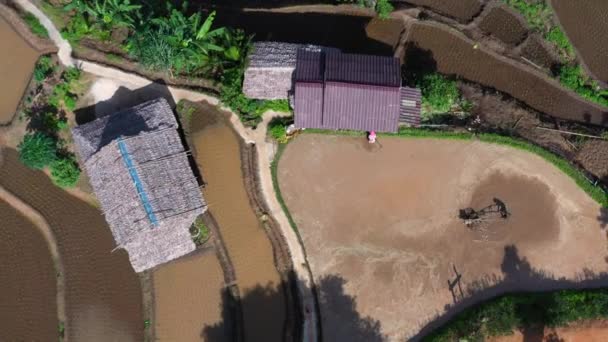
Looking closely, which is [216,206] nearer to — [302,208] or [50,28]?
[302,208]

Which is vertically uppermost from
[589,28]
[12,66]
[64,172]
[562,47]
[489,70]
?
[589,28]

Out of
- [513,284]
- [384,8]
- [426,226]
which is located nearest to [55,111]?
[384,8]

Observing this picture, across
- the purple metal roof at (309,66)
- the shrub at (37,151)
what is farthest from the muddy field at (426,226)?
the shrub at (37,151)

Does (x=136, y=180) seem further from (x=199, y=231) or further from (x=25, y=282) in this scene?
(x=25, y=282)

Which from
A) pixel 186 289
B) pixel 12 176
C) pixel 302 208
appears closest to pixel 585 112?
pixel 302 208

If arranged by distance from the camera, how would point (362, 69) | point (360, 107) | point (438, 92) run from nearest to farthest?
point (360, 107), point (362, 69), point (438, 92)

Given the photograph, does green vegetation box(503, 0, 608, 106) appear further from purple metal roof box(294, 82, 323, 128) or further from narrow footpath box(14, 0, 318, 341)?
narrow footpath box(14, 0, 318, 341)
